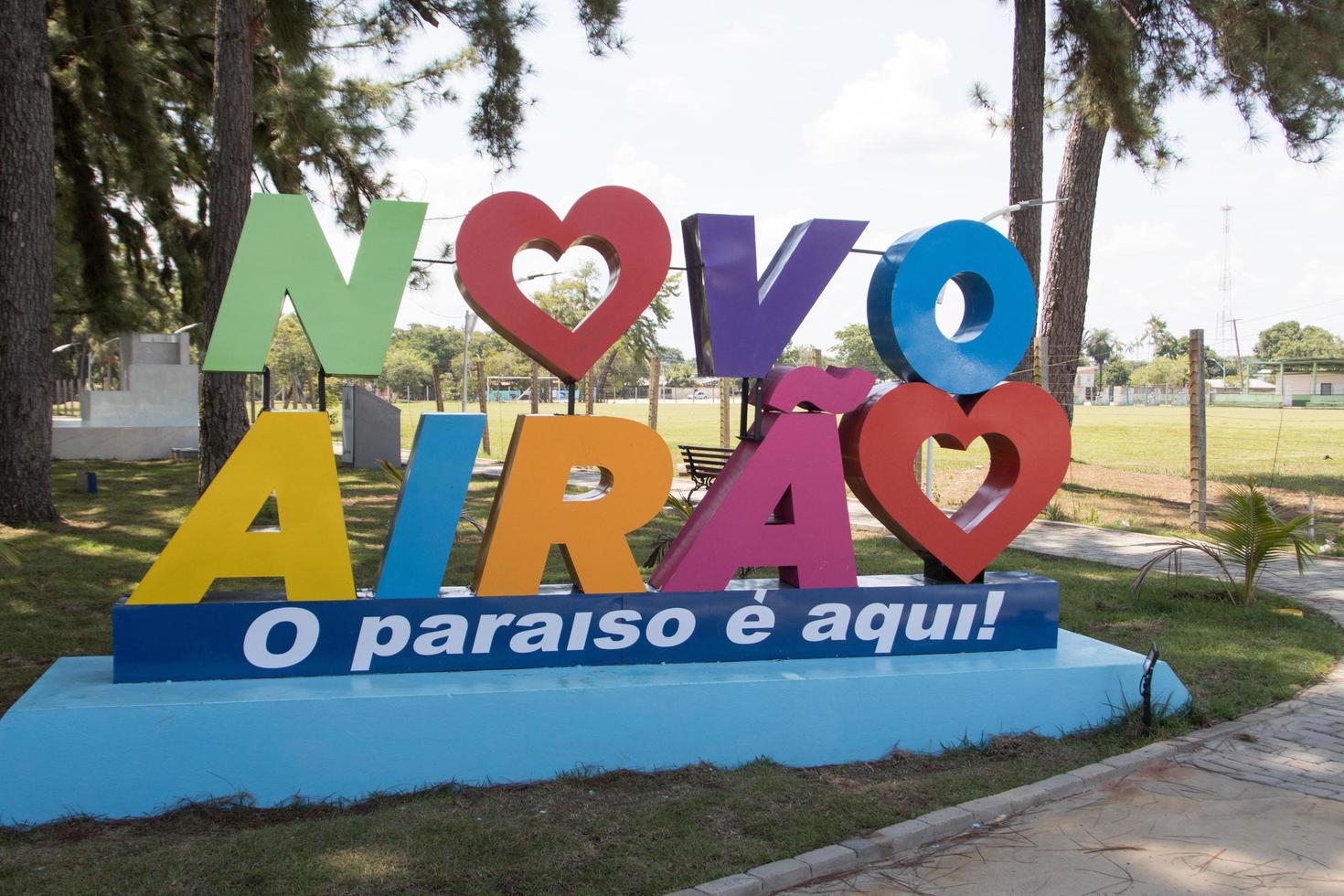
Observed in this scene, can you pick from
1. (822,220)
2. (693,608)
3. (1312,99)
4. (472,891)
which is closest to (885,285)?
(822,220)

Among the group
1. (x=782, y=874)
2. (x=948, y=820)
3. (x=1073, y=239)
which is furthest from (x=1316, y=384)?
(x=782, y=874)

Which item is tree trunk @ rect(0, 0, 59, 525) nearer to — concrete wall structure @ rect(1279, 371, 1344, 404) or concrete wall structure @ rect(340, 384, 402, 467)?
concrete wall structure @ rect(340, 384, 402, 467)

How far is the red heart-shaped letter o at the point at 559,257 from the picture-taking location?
527cm

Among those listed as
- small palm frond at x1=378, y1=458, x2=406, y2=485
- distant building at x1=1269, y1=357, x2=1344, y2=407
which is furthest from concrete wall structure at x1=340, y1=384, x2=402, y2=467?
distant building at x1=1269, y1=357, x2=1344, y2=407

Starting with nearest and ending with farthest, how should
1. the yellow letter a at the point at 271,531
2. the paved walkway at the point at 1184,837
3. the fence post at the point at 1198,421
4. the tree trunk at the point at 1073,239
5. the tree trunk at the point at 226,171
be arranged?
the paved walkway at the point at 1184,837
the yellow letter a at the point at 271,531
the tree trunk at the point at 226,171
the fence post at the point at 1198,421
the tree trunk at the point at 1073,239

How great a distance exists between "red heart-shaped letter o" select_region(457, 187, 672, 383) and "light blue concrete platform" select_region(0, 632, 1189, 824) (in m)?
1.68

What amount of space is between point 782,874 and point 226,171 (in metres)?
11.0

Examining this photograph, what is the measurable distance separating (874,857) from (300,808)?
2483 mm

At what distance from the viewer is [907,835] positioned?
439cm

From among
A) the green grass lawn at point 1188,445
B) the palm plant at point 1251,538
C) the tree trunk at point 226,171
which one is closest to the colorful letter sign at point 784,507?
the palm plant at point 1251,538

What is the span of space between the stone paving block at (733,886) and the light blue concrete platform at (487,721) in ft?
4.06

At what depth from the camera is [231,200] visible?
12297 mm

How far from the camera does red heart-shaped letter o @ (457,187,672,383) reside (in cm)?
527

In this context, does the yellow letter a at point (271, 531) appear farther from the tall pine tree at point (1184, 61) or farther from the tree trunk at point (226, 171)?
the tall pine tree at point (1184, 61)
